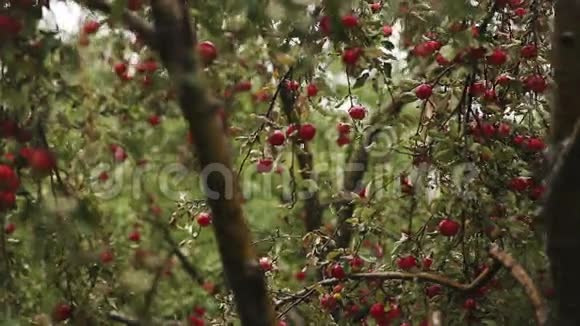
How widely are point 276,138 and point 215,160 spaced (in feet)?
7.18

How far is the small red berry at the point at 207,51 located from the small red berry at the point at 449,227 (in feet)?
3.14

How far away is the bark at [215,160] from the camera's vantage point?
46.9 inches

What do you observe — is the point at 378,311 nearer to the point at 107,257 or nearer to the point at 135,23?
the point at 107,257

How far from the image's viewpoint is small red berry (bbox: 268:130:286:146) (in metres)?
3.46

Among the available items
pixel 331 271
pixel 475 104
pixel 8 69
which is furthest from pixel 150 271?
pixel 475 104

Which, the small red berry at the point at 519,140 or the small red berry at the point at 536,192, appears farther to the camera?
the small red berry at the point at 519,140

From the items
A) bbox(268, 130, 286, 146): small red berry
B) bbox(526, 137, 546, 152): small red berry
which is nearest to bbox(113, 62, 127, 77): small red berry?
bbox(268, 130, 286, 146): small red berry

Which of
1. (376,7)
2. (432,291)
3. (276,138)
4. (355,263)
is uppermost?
(376,7)

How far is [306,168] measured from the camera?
13.5 ft

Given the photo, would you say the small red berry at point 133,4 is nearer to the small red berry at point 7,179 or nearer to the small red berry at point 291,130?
the small red berry at point 7,179

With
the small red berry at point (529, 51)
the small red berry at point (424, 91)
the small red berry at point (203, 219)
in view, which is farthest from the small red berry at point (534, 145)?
the small red berry at point (203, 219)

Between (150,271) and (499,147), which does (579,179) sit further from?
(499,147)

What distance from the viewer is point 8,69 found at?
232 centimetres

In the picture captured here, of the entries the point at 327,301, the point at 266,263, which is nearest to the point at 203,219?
the point at 266,263
